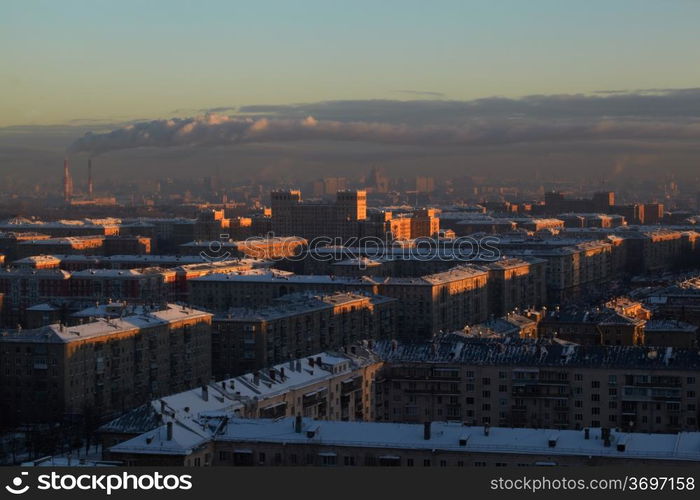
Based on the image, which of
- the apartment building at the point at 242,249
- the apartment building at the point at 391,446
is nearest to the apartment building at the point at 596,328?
the apartment building at the point at 391,446

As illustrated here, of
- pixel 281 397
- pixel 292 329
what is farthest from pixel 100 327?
pixel 281 397

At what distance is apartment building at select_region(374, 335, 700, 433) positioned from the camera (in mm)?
25375

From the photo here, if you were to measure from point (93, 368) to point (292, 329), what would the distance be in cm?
776

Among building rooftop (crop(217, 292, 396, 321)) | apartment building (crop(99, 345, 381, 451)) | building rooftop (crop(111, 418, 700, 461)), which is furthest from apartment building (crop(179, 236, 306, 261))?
building rooftop (crop(111, 418, 700, 461))

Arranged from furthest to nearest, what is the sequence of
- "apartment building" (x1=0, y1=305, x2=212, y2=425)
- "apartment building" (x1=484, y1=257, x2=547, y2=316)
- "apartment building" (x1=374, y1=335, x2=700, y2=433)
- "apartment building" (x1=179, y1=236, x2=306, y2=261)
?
"apartment building" (x1=179, y1=236, x2=306, y2=261) < "apartment building" (x1=484, y1=257, x2=547, y2=316) < "apartment building" (x1=0, y1=305, x2=212, y2=425) < "apartment building" (x1=374, y1=335, x2=700, y2=433)

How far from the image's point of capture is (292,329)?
36938mm

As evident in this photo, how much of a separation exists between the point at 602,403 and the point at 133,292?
2747 cm

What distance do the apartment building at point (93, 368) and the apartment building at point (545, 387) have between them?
611cm

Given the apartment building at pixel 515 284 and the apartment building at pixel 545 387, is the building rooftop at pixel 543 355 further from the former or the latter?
the apartment building at pixel 515 284

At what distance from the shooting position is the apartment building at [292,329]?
3528 cm

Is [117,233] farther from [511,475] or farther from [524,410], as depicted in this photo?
[511,475]

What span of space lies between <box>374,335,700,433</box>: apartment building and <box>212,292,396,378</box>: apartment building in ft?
28.0

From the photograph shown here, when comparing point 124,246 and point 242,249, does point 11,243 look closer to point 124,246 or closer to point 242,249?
point 124,246

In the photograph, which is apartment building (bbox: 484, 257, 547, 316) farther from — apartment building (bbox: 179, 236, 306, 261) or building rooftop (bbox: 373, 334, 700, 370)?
building rooftop (bbox: 373, 334, 700, 370)
